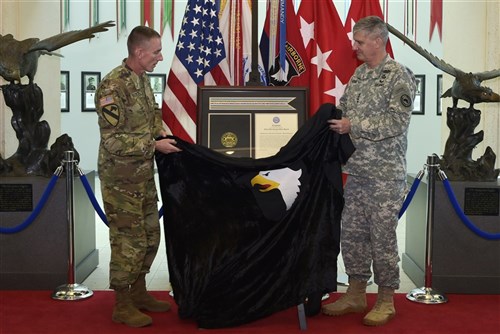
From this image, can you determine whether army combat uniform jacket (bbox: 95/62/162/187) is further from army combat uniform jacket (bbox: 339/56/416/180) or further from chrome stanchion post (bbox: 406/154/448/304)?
chrome stanchion post (bbox: 406/154/448/304)

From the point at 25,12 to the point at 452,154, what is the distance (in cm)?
422

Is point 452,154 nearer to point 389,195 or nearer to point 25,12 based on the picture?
point 389,195

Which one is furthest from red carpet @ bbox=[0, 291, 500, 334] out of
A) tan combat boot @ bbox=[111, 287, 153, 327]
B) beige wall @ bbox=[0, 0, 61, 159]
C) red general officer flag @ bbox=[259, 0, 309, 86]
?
beige wall @ bbox=[0, 0, 61, 159]

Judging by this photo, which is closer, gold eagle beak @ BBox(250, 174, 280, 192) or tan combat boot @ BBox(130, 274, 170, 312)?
gold eagle beak @ BBox(250, 174, 280, 192)

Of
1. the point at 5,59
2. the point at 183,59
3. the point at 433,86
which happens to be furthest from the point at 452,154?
the point at 433,86

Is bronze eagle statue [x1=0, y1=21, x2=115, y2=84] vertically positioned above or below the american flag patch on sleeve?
above

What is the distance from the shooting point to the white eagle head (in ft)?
12.4

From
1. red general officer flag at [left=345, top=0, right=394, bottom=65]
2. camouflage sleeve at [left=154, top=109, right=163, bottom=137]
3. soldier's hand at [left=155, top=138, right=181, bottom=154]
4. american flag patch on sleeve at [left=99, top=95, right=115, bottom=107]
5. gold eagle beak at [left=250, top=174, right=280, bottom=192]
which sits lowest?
gold eagle beak at [left=250, top=174, right=280, bottom=192]

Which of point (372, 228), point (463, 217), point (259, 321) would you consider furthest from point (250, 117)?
point (463, 217)

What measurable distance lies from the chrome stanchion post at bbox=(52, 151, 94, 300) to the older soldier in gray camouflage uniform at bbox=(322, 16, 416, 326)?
1674mm

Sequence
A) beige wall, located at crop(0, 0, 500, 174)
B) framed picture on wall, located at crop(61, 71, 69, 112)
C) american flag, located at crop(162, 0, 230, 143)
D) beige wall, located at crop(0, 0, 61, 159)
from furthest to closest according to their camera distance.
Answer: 1. framed picture on wall, located at crop(61, 71, 69, 112)
2. beige wall, located at crop(0, 0, 61, 159)
3. beige wall, located at crop(0, 0, 500, 174)
4. american flag, located at crop(162, 0, 230, 143)

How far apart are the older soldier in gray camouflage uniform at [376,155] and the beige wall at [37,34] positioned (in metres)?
3.46

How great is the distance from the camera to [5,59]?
463 cm

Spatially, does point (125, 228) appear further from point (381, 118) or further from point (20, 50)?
point (20, 50)
